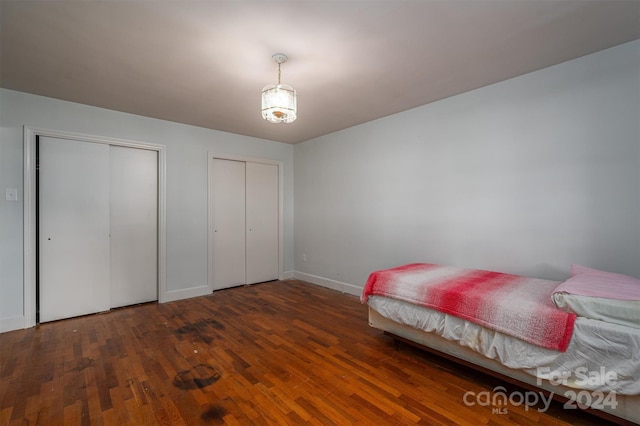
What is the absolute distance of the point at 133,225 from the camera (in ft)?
12.4

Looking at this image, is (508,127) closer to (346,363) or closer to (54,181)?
(346,363)

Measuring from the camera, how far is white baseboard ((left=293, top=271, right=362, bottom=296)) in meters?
4.26

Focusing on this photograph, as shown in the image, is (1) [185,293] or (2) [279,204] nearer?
(1) [185,293]

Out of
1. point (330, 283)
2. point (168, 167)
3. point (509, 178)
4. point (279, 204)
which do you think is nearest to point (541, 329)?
point (509, 178)

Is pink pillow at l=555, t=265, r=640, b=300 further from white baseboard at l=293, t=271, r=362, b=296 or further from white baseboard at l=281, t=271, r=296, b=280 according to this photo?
white baseboard at l=281, t=271, r=296, b=280

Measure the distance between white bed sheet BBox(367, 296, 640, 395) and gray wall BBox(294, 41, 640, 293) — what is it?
3.58ft

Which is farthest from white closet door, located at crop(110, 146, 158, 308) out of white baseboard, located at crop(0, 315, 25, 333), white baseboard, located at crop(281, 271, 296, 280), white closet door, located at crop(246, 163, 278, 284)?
white baseboard, located at crop(281, 271, 296, 280)

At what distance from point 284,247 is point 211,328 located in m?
2.37

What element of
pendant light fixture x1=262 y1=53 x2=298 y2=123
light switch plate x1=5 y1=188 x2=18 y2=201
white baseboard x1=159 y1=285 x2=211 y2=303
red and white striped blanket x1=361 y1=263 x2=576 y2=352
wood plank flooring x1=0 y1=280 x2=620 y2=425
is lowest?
wood plank flooring x1=0 y1=280 x2=620 y2=425

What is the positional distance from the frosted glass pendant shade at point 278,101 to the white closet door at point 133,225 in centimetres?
258

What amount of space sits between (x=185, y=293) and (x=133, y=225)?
3.91 feet

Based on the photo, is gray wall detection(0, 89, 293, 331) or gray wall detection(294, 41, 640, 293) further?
gray wall detection(0, 89, 293, 331)

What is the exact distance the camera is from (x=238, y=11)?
178cm

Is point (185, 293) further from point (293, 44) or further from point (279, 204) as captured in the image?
point (293, 44)
